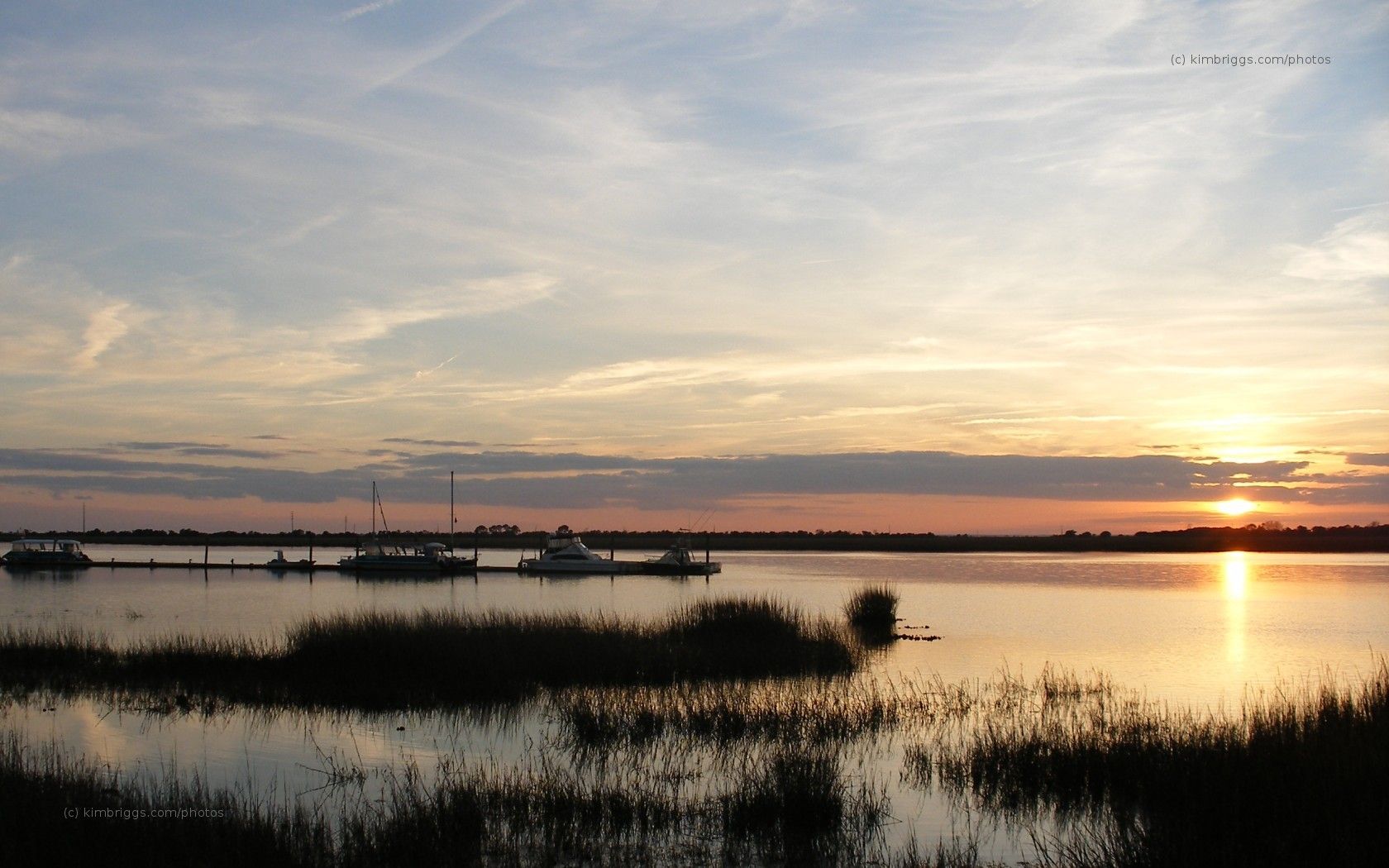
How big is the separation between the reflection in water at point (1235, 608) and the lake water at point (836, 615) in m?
0.23

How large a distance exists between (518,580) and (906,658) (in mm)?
48112

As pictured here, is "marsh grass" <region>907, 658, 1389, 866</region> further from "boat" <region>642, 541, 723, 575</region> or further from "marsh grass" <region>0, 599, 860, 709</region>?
"boat" <region>642, 541, 723, 575</region>

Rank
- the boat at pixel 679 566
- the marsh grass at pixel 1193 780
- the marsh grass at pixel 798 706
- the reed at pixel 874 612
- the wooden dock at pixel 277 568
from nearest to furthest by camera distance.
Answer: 1. the marsh grass at pixel 1193 780
2. the marsh grass at pixel 798 706
3. the reed at pixel 874 612
4. the wooden dock at pixel 277 568
5. the boat at pixel 679 566

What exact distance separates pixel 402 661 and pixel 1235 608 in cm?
4107

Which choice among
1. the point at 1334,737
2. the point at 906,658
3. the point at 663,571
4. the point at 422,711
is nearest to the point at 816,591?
the point at 663,571

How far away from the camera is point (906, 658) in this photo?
2941 centimetres

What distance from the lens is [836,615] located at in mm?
42344

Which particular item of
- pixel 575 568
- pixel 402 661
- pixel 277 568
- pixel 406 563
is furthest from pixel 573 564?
pixel 402 661

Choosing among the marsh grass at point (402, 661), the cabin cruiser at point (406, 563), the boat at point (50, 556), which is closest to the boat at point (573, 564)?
the cabin cruiser at point (406, 563)

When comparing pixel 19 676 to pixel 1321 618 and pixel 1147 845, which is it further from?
pixel 1321 618

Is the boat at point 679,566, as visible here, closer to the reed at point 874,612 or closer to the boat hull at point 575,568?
the boat hull at point 575,568

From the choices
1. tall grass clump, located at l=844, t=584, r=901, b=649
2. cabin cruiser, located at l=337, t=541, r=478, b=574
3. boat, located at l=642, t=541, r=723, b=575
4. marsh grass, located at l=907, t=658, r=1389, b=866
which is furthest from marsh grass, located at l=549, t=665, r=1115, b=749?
cabin cruiser, located at l=337, t=541, r=478, b=574

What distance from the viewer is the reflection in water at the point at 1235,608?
32.8m

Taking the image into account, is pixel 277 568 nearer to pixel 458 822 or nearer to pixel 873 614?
pixel 873 614
